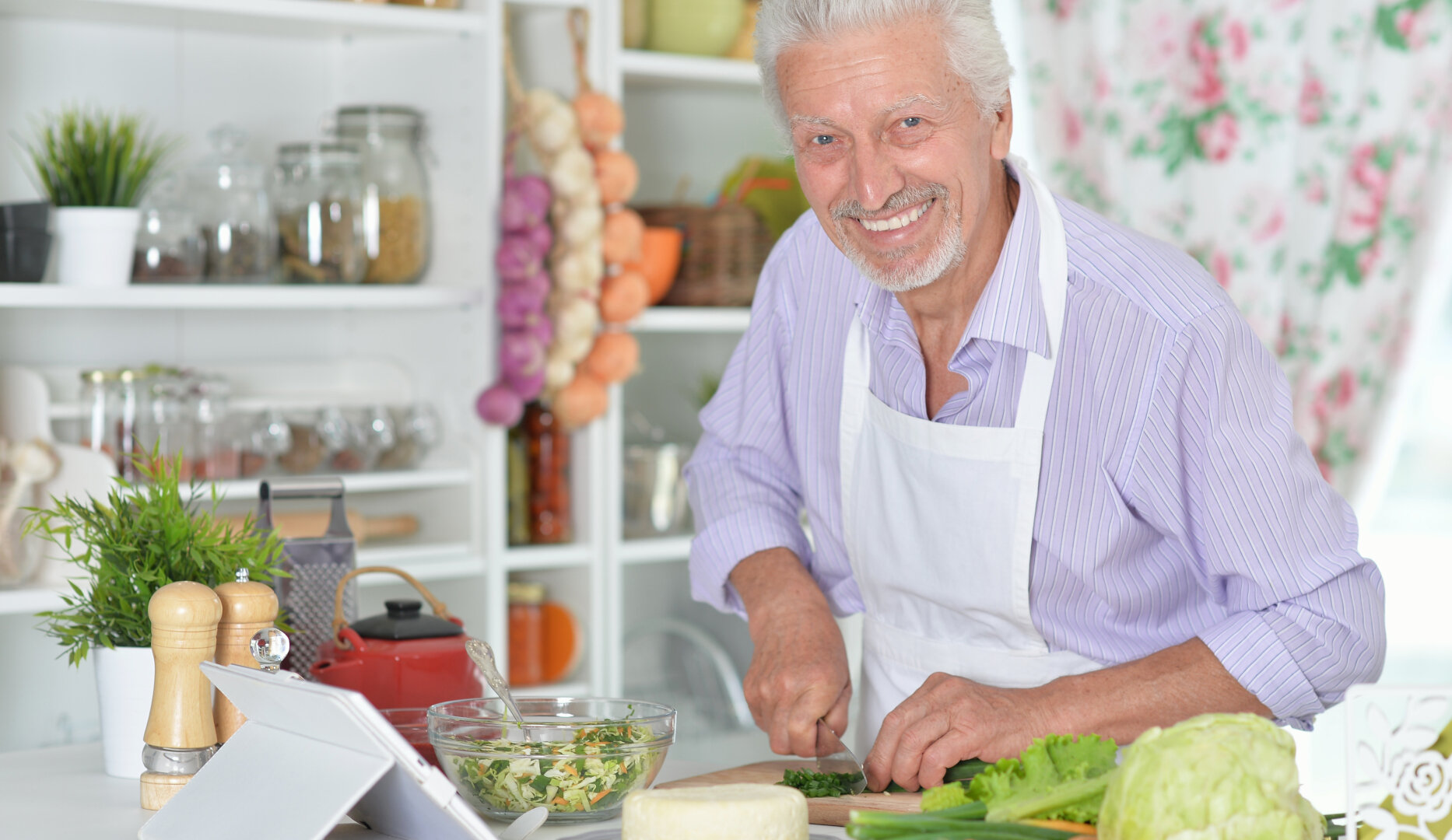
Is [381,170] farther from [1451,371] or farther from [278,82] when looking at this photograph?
[1451,371]

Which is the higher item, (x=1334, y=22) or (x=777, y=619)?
(x=1334, y=22)

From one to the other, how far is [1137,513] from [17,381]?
1.57 m

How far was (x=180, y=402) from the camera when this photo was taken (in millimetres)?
2072

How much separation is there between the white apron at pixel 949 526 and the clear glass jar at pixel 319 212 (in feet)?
3.07

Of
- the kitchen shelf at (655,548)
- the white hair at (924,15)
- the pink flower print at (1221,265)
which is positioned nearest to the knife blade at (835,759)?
the white hair at (924,15)

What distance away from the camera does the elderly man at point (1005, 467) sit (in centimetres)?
132

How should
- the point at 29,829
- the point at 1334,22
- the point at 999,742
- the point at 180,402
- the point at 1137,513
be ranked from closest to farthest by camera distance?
1. the point at 29,829
2. the point at 999,742
3. the point at 1137,513
4. the point at 180,402
5. the point at 1334,22

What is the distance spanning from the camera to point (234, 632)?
1.23m

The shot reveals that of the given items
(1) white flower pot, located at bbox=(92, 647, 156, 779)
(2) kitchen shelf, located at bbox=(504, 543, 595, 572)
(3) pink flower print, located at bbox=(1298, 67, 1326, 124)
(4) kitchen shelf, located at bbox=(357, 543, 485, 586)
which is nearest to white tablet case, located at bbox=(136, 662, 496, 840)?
(1) white flower pot, located at bbox=(92, 647, 156, 779)

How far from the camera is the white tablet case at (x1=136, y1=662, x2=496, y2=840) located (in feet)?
3.15

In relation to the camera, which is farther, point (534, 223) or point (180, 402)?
point (534, 223)

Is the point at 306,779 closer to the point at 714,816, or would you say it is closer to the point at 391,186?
the point at 714,816

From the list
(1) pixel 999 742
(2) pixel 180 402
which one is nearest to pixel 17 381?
(2) pixel 180 402

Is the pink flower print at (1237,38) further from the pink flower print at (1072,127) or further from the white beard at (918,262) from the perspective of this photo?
the white beard at (918,262)
